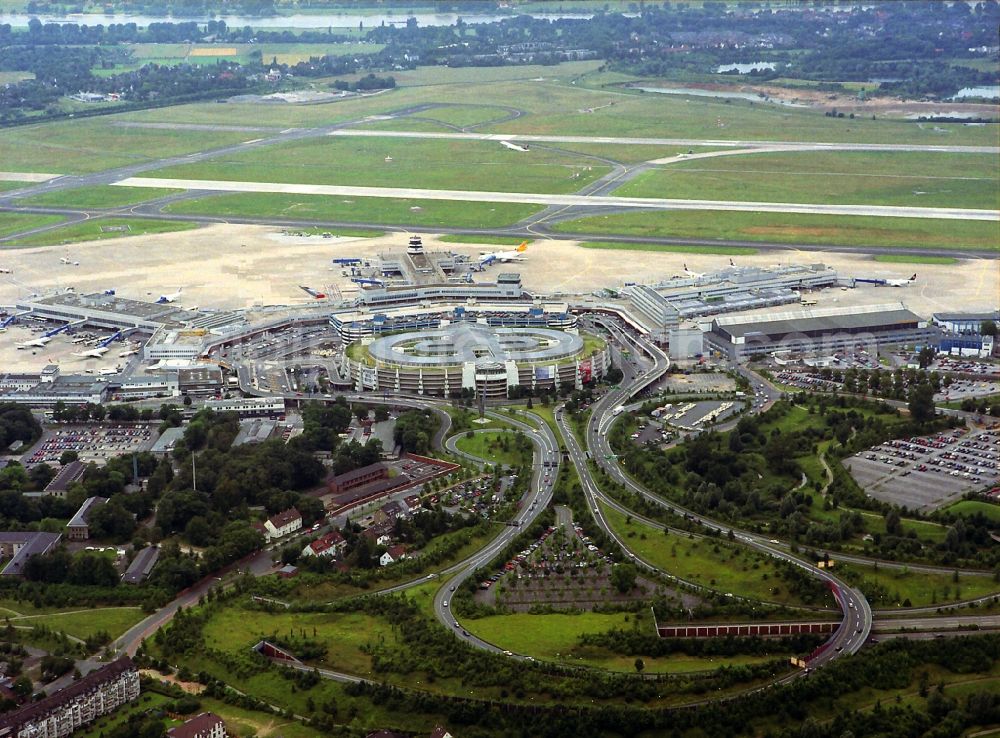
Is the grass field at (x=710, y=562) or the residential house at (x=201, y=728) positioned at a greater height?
the residential house at (x=201, y=728)

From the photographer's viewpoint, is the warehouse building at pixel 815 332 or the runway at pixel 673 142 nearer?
the warehouse building at pixel 815 332

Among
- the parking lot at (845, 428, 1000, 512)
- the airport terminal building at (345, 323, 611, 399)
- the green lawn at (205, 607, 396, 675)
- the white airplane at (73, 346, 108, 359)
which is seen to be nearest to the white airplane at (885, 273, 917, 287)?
the airport terminal building at (345, 323, 611, 399)

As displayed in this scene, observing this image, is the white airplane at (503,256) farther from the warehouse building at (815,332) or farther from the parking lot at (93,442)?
the parking lot at (93,442)

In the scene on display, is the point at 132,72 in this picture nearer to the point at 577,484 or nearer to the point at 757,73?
the point at 757,73

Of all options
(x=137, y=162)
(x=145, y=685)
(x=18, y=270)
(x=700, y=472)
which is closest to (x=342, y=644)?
A: (x=145, y=685)

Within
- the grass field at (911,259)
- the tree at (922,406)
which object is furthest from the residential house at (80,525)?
the grass field at (911,259)

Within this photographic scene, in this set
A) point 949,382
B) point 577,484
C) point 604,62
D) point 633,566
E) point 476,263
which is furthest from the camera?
point 604,62
